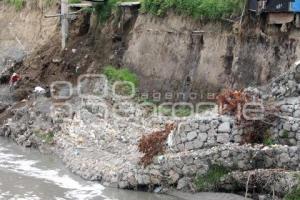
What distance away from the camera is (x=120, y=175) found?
1603 centimetres

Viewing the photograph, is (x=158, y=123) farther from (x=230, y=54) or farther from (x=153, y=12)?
(x=153, y=12)

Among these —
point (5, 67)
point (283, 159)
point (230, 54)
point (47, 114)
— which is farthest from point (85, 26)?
point (283, 159)

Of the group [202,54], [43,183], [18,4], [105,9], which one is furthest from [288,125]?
[18,4]

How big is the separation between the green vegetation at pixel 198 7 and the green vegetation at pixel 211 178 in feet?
21.7

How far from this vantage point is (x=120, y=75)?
2247cm

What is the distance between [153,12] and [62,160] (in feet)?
22.6

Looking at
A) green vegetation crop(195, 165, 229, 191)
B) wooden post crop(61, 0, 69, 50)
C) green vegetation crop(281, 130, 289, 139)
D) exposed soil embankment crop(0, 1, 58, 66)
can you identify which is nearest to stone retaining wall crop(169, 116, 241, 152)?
green vegetation crop(195, 165, 229, 191)

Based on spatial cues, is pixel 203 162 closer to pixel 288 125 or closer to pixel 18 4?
pixel 288 125

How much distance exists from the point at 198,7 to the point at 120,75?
3.74m

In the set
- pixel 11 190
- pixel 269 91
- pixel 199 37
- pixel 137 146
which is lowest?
pixel 11 190

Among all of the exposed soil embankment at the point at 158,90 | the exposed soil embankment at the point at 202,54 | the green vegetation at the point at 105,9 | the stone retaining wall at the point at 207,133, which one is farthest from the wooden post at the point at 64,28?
the stone retaining wall at the point at 207,133

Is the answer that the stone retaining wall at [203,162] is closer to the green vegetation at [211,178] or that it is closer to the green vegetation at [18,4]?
the green vegetation at [211,178]

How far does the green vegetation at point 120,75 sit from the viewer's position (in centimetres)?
2228

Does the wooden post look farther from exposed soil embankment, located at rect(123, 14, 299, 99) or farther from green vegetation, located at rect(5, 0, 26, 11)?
green vegetation, located at rect(5, 0, 26, 11)
